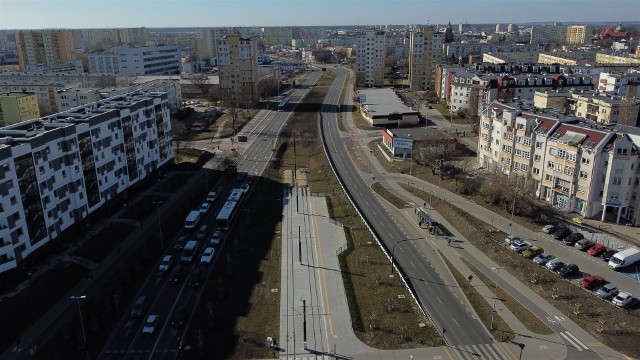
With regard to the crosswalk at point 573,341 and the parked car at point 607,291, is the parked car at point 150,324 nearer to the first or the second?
the crosswalk at point 573,341

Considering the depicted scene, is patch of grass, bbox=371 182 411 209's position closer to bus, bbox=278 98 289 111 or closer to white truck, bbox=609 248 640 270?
white truck, bbox=609 248 640 270

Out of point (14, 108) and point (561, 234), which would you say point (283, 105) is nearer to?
point (14, 108)

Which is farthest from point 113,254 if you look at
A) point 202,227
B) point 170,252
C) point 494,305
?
point 494,305

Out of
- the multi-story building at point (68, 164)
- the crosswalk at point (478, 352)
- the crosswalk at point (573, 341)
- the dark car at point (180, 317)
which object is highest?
the multi-story building at point (68, 164)

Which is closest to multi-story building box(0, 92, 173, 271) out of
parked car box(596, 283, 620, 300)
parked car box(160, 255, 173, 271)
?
parked car box(160, 255, 173, 271)

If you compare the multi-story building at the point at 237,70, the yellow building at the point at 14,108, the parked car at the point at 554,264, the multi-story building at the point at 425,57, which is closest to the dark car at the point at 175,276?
the parked car at the point at 554,264

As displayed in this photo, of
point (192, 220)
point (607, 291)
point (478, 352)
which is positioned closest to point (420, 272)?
point (478, 352)
